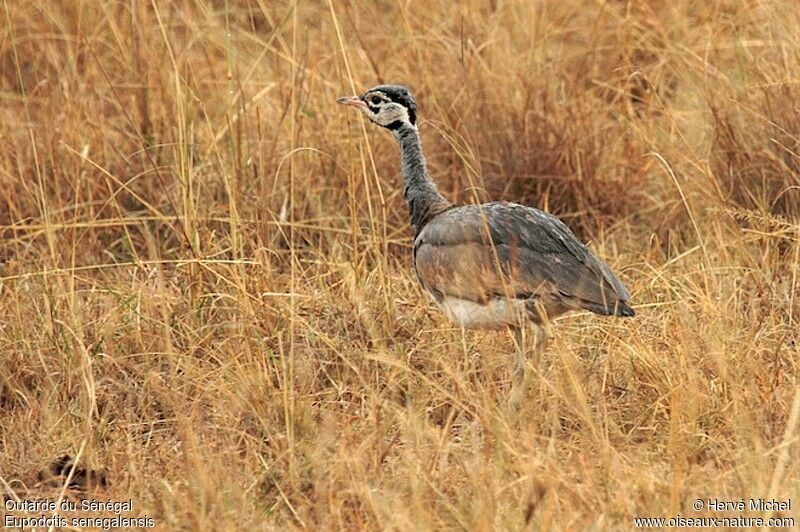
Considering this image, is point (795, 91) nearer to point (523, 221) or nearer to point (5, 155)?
point (523, 221)

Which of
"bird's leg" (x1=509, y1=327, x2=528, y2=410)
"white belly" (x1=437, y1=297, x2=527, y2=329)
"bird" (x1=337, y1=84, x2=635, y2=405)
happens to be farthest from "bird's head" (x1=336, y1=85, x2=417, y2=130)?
"bird's leg" (x1=509, y1=327, x2=528, y2=410)

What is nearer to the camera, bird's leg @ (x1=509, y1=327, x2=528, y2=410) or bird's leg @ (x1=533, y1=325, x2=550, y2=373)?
bird's leg @ (x1=509, y1=327, x2=528, y2=410)

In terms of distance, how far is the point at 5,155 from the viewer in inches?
241

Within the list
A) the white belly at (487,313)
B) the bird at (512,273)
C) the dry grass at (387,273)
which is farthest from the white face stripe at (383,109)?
the white belly at (487,313)

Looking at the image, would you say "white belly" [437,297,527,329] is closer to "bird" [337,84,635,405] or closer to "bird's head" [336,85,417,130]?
"bird" [337,84,635,405]

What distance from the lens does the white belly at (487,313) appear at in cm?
442

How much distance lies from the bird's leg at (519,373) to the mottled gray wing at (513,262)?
0.16 m

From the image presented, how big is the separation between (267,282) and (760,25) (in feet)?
9.09

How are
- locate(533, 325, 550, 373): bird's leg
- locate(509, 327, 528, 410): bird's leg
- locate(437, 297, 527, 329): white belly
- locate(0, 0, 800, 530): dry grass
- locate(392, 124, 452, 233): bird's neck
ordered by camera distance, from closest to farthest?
locate(0, 0, 800, 530): dry grass → locate(509, 327, 528, 410): bird's leg → locate(437, 297, 527, 329): white belly → locate(533, 325, 550, 373): bird's leg → locate(392, 124, 452, 233): bird's neck

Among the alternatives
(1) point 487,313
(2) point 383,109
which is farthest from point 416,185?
(1) point 487,313

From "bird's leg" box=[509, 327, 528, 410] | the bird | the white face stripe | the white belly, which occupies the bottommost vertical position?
"bird's leg" box=[509, 327, 528, 410]

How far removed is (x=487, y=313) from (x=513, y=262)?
184mm

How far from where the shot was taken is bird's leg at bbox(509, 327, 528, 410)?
14.1ft

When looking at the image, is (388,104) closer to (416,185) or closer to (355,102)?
(355,102)
